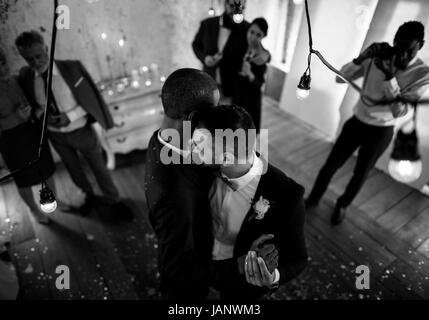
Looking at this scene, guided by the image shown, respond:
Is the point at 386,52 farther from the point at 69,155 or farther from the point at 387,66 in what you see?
the point at 69,155

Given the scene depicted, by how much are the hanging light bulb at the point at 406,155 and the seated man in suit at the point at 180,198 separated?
0.94 meters

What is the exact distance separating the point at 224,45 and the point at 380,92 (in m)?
1.88

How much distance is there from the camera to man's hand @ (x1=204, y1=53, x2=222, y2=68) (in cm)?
351

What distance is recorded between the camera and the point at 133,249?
3113 millimetres

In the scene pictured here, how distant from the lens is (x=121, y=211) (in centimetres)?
342

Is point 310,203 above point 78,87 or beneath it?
beneath

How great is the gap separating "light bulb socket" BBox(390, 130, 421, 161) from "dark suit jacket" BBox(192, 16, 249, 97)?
2.71 metres

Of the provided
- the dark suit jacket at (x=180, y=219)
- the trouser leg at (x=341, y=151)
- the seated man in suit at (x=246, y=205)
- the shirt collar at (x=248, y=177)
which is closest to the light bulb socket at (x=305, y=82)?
the seated man in suit at (x=246, y=205)

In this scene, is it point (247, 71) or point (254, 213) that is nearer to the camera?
point (254, 213)

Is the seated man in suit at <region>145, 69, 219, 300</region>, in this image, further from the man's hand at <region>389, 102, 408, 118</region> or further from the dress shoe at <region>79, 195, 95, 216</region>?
the dress shoe at <region>79, 195, 95, 216</region>

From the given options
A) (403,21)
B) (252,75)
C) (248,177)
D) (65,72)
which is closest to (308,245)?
(248,177)

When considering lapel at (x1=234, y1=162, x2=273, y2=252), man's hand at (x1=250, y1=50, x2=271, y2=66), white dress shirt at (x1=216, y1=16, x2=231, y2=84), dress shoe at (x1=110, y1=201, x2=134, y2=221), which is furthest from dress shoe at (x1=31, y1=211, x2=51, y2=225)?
man's hand at (x1=250, y1=50, x2=271, y2=66)

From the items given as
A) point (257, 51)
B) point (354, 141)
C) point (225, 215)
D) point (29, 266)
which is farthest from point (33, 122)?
point (354, 141)

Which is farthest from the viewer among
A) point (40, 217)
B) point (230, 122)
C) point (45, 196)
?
point (40, 217)
